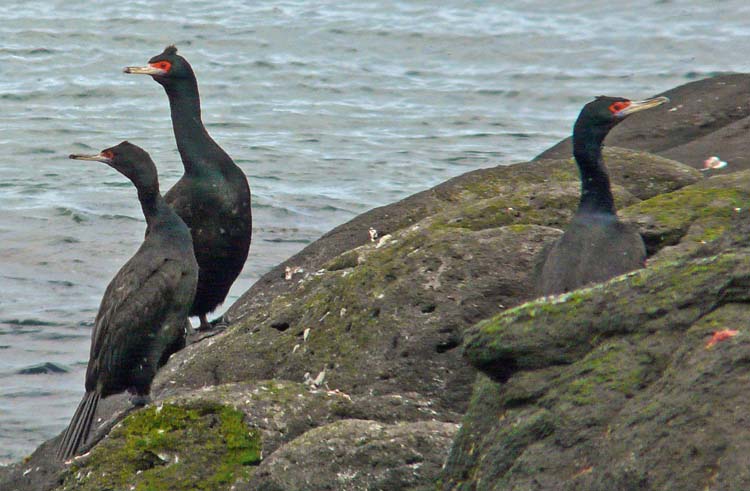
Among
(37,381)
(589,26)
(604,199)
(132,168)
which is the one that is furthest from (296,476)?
(589,26)

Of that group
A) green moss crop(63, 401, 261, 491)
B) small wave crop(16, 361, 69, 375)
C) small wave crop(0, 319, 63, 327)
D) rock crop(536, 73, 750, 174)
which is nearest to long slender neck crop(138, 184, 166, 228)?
green moss crop(63, 401, 261, 491)

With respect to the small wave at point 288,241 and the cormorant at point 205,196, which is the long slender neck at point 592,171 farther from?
the small wave at point 288,241

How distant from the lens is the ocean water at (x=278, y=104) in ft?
36.3

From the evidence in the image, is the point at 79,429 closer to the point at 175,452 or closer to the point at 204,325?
the point at 175,452

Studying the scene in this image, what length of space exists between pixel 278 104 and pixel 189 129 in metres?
9.81

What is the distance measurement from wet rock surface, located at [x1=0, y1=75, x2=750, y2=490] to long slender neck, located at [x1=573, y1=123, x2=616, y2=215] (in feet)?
1.07

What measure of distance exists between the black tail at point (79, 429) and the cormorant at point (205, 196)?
1.54 metres

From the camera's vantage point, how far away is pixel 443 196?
805 centimetres

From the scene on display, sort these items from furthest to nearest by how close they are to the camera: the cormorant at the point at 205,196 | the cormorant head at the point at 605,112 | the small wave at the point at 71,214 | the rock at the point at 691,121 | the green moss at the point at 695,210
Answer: the small wave at the point at 71,214 → the rock at the point at 691,121 → the cormorant at the point at 205,196 → the cormorant head at the point at 605,112 → the green moss at the point at 695,210

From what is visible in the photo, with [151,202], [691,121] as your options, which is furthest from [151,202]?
[691,121]

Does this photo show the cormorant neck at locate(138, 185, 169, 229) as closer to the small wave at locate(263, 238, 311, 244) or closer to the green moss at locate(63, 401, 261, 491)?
the green moss at locate(63, 401, 261, 491)

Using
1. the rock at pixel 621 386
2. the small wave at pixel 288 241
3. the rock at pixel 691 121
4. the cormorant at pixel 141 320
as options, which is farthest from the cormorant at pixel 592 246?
the small wave at pixel 288 241

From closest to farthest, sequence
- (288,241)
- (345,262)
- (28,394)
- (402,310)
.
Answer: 1. (402,310)
2. (345,262)
3. (28,394)
4. (288,241)

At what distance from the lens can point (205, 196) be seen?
781cm
